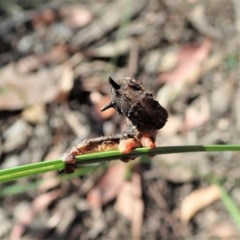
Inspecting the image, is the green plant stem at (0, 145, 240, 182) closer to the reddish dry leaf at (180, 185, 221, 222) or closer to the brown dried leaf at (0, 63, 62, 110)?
the reddish dry leaf at (180, 185, 221, 222)

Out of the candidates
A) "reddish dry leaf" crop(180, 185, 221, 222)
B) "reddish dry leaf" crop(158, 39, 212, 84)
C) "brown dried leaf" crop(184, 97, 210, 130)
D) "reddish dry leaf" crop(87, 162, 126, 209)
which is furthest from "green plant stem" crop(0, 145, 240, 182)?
"reddish dry leaf" crop(158, 39, 212, 84)

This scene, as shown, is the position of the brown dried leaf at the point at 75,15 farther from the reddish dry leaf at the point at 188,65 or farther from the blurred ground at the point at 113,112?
the reddish dry leaf at the point at 188,65

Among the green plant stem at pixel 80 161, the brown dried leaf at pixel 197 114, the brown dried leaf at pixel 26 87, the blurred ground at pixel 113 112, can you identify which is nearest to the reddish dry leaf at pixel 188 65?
the blurred ground at pixel 113 112

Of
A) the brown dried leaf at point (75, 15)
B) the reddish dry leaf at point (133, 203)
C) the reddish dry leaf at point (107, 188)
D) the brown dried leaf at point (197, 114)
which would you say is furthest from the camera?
the brown dried leaf at point (75, 15)

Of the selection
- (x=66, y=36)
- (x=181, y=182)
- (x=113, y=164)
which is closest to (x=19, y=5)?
(x=66, y=36)

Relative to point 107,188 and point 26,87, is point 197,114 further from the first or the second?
point 26,87

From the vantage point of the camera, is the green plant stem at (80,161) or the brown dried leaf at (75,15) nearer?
the green plant stem at (80,161)
